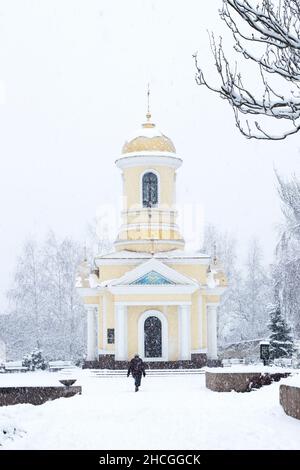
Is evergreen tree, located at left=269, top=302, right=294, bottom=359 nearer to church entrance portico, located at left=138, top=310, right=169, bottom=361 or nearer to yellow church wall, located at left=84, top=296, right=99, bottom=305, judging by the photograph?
church entrance portico, located at left=138, top=310, right=169, bottom=361

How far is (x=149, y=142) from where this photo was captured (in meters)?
33.2

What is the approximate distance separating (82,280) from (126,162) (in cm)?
538

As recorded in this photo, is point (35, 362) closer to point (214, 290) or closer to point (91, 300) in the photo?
point (91, 300)

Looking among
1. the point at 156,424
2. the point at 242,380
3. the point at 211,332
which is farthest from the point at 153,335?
the point at 156,424

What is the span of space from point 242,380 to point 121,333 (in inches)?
388

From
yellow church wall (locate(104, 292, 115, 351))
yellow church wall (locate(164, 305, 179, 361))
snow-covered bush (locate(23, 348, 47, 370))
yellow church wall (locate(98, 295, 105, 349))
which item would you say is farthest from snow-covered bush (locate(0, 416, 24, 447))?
snow-covered bush (locate(23, 348, 47, 370))

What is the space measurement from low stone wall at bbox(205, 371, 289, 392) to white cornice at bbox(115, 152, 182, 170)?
13718 millimetres

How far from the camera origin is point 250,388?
2019 centimetres

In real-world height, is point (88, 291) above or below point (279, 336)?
above

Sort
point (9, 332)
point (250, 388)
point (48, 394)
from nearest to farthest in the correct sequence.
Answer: point (48, 394) < point (250, 388) < point (9, 332)

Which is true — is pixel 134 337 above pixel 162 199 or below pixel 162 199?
below

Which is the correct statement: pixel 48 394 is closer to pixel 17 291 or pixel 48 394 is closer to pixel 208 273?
pixel 208 273

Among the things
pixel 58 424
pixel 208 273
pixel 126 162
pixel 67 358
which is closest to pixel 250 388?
pixel 58 424
